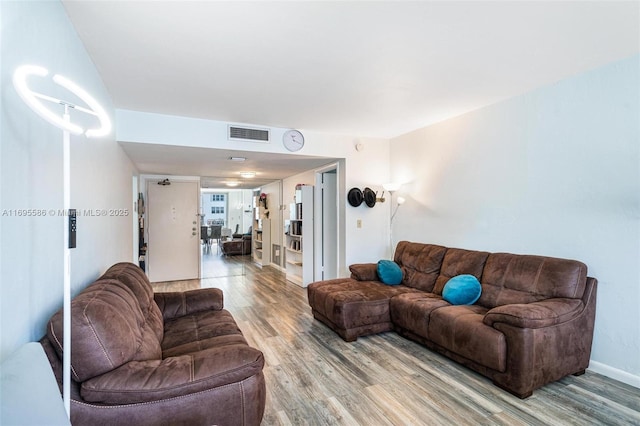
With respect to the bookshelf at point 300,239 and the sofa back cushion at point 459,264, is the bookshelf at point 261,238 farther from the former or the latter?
the sofa back cushion at point 459,264

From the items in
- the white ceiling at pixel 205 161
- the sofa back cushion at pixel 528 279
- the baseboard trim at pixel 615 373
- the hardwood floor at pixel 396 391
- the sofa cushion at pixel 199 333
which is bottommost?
the hardwood floor at pixel 396 391

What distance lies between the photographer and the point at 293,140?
418 centimetres

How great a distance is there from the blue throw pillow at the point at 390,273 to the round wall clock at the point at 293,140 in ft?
6.19

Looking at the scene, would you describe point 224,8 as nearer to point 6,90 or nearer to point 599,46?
point 6,90

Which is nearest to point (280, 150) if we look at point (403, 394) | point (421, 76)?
point (421, 76)

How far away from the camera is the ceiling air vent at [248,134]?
3846 mm

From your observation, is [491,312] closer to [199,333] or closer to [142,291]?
[199,333]

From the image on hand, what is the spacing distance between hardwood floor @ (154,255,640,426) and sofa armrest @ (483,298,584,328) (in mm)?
511

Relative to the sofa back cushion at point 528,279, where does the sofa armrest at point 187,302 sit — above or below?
below

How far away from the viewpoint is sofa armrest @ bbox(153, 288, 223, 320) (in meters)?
2.75

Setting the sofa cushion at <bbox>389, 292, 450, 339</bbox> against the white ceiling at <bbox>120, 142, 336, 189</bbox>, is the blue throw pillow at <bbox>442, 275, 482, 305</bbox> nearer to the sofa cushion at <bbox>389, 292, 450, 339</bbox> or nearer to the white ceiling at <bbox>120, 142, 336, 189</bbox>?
the sofa cushion at <bbox>389, 292, 450, 339</bbox>

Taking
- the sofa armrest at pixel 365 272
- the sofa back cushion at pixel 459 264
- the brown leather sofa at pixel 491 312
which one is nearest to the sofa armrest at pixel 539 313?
the brown leather sofa at pixel 491 312

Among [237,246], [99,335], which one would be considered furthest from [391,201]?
[237,246]

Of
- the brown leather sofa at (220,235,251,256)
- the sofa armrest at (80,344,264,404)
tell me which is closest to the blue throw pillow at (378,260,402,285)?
the sofa armrest at (80,344,264,404)
